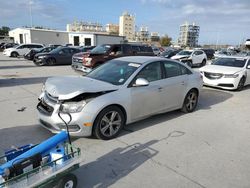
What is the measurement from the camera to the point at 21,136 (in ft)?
14.7

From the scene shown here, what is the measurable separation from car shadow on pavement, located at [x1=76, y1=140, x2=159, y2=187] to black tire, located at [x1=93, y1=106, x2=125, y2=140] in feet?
1.44

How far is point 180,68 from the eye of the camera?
235 inches

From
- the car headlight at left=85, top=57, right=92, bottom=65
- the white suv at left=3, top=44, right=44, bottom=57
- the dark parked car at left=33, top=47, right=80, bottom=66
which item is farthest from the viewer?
the white suv at left=3, top=44, right=44, bottom=57

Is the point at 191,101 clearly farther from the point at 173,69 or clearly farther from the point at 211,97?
the point at 211,97

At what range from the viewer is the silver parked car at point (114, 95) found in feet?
13.1

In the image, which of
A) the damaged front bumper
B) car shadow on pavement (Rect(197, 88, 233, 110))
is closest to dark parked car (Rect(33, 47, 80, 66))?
car shadow on pavement (Rect(197, 88, 233, 110))

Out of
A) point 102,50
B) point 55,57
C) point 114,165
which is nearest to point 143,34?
point 55,57

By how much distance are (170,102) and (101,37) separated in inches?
1667

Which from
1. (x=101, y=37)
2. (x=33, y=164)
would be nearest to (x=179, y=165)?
(x=33, y=164)

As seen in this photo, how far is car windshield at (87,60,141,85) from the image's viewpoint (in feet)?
15.7

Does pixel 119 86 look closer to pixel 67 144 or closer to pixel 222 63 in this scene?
pixel 67 144

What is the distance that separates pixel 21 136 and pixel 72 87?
57.4 inches

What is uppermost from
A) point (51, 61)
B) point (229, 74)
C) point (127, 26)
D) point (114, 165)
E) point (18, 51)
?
point (127, 26)

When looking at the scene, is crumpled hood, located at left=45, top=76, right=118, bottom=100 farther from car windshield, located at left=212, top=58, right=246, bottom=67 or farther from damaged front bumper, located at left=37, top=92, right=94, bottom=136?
car windshield, located at left=212, top=58, right=246, bottom=67
